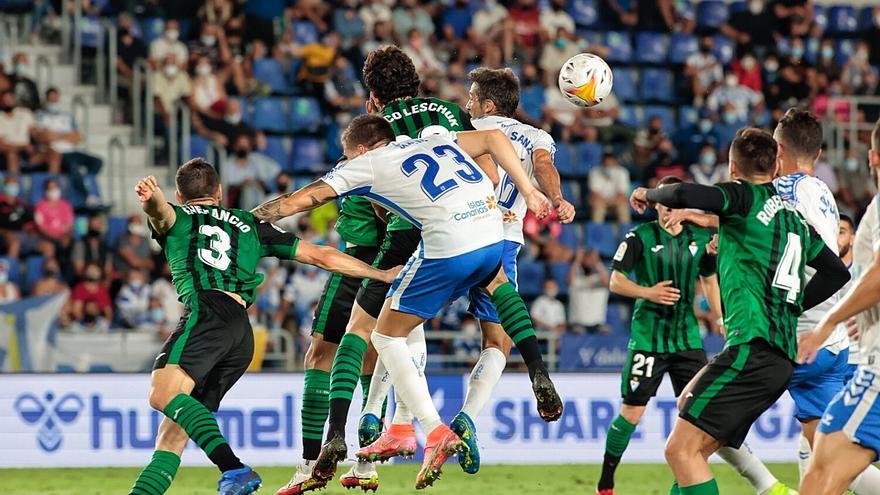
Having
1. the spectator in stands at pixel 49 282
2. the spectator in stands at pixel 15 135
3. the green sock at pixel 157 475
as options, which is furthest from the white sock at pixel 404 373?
the spectator in stands at pixel 15 135

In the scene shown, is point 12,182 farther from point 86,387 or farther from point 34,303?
point 86,387

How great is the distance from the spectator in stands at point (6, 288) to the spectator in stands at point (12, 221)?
33 centimetres

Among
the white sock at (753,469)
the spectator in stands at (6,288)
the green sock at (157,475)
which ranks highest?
the spectator in stands at (6,288)

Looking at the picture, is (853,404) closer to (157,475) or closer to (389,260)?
(389,260)

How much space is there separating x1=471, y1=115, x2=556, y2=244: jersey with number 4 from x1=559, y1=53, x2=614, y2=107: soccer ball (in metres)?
0.55

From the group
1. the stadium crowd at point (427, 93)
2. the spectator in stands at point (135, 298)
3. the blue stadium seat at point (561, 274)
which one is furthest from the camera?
the blue stadium seat at point (561, 274)

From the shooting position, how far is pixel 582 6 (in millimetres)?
20703

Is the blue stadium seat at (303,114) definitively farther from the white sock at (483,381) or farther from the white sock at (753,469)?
the white sock at (753,469)

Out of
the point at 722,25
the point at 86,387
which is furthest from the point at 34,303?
the point at 722,25

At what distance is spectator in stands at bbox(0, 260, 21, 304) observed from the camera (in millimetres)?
14752

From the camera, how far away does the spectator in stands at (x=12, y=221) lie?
15312 mm

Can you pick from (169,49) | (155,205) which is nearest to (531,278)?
(169,49)

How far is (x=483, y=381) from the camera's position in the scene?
7965mm

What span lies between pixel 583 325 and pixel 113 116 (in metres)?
7.08
